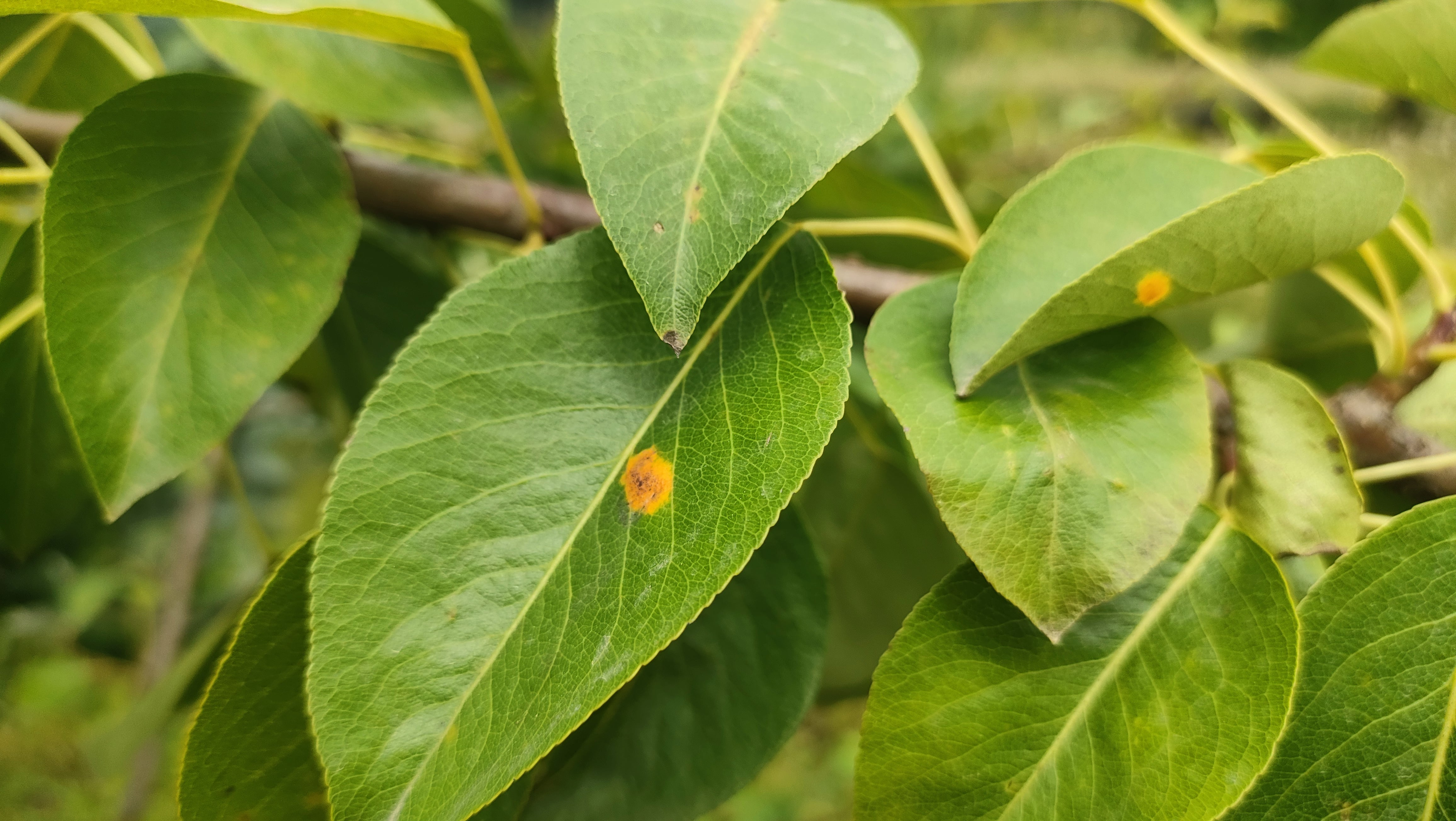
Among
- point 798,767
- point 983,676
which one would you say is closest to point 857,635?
point 983,676

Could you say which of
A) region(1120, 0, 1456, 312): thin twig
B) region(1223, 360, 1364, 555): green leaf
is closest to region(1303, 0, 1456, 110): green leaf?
region(1120, 0, 1456, 312): thin twig

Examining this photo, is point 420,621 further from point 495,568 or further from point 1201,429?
point 1201,429

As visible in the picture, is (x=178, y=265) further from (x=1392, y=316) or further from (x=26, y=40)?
(x=1392, y=316)

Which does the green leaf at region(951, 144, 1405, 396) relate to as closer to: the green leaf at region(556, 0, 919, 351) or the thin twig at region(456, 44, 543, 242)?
the green leaf at region(556, 0, 919, 351)

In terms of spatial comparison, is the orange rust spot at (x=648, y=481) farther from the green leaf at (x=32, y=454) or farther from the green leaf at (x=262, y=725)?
the green leaf at (x=32, y=454)

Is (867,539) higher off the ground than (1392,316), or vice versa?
(1392,316)

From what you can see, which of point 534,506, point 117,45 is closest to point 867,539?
point 534,506
